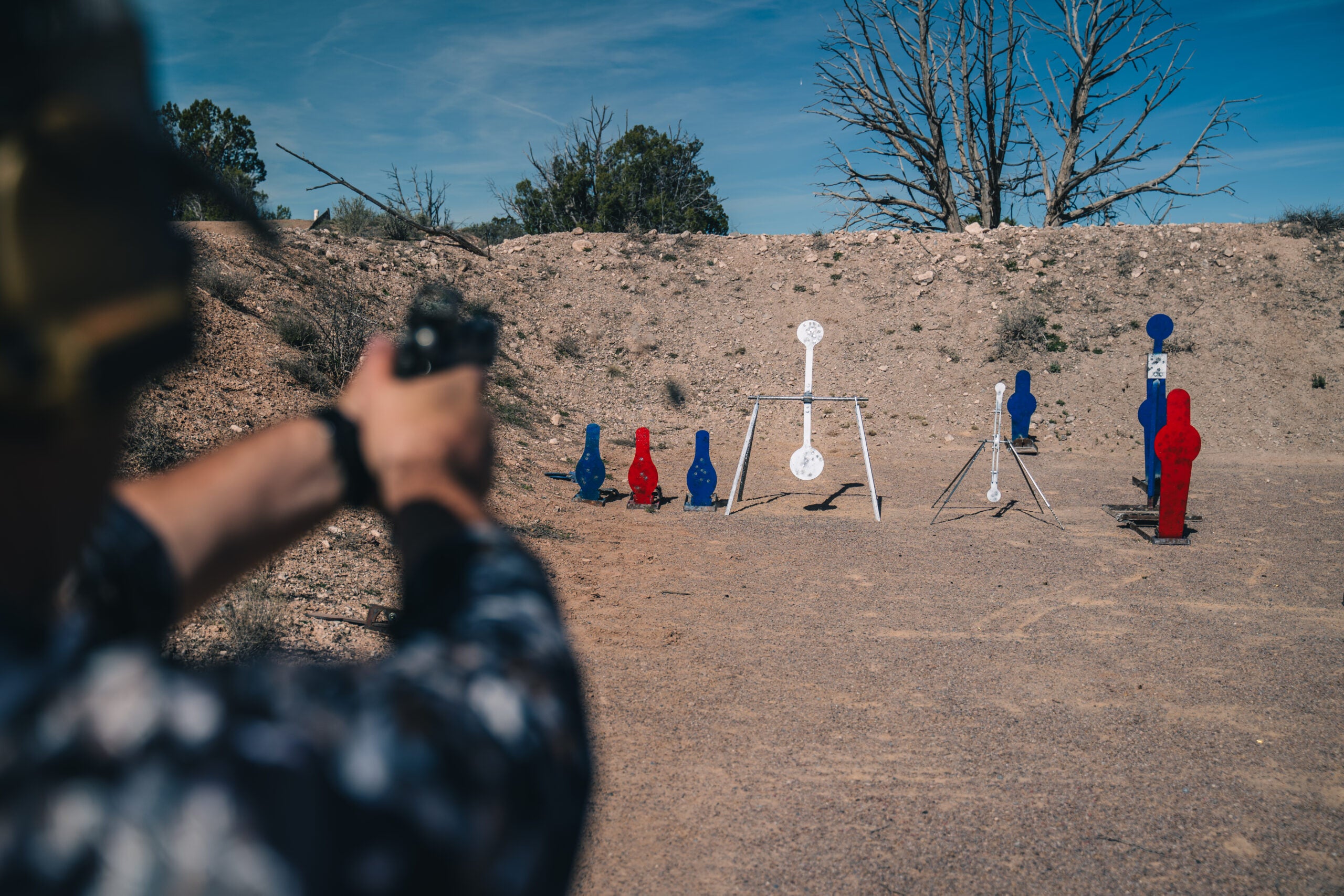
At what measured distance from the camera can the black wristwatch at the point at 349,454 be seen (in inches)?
27.3

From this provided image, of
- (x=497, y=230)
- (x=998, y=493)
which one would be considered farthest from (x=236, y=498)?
(x=497, y=230)

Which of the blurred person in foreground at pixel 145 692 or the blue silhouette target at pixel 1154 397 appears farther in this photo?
the blue silhouette target at pixel 1154 397

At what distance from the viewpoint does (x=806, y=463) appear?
875 centimetres

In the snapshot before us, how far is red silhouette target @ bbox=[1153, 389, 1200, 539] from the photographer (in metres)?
7.50

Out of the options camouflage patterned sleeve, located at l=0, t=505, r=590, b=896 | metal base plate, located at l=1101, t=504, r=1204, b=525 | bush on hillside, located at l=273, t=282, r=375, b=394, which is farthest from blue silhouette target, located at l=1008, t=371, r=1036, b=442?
camouflage patterned sleeve, located at l=0, t=505, r=590, b=896

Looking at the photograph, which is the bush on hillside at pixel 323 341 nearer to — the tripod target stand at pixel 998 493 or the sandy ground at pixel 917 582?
the sandy ground at pixel 917 582

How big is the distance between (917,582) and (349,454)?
6.38m

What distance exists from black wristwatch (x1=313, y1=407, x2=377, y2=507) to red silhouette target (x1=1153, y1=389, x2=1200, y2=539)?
8353mm

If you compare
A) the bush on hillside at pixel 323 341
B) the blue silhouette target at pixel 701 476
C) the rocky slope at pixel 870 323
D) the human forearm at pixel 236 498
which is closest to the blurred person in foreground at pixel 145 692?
the human forearm at pixel 236 498

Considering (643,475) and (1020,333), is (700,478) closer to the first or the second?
(643,475)

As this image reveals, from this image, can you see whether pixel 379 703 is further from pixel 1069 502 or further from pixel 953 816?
pixel 1069 502

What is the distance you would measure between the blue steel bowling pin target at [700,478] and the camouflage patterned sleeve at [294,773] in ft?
27.6

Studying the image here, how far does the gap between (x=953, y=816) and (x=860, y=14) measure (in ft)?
→ 70.8

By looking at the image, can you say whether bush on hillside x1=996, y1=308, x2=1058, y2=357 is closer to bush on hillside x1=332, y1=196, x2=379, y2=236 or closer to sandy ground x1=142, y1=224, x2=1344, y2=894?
sandy ground x1=142, y1=224, x2=1344, y2=894
